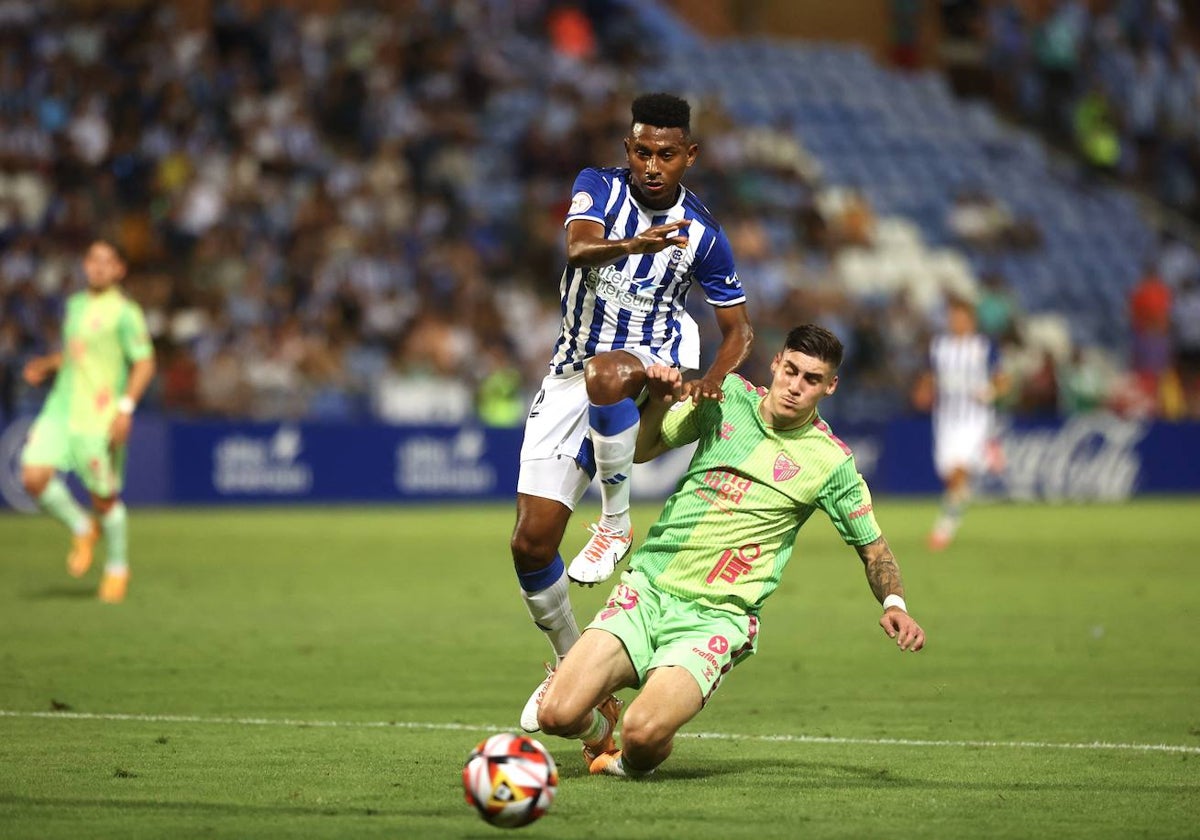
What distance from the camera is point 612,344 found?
25.2 ft

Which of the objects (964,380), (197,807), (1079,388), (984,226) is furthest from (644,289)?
(984,226)

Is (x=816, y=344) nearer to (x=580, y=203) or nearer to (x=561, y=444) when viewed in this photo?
(x=580, y=203)

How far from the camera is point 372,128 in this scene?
82.3 feet

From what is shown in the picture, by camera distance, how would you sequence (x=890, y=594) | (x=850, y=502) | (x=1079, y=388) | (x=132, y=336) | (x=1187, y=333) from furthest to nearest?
(x=1187, y=333)
(x=1079, y=388)
(x=132, y=336)
(x=850, y=502)
(x=890, y=594)

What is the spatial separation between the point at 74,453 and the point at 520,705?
236 inches

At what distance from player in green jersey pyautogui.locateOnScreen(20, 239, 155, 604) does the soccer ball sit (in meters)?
8.12

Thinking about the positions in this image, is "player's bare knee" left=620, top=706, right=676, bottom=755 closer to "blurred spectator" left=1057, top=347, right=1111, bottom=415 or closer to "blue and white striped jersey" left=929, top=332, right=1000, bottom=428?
"blue and white striped jersey" left=929, top=332, right=1000, bottom=428

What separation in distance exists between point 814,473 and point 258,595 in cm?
785

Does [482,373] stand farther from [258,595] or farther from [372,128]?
[258,595]

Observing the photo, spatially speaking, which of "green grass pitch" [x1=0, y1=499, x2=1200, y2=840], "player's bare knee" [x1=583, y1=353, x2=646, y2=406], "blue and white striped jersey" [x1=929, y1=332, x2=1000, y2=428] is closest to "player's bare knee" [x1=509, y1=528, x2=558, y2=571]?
"player's bare knee" [x1=583, y1=353, x2=646, y2=406]

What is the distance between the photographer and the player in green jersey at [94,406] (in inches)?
528

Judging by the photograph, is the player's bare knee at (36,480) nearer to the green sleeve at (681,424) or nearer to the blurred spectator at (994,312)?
the green sleeve at (681,424)

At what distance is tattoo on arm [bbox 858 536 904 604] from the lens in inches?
272

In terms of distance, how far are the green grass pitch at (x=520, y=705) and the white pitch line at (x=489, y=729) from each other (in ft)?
0.09
